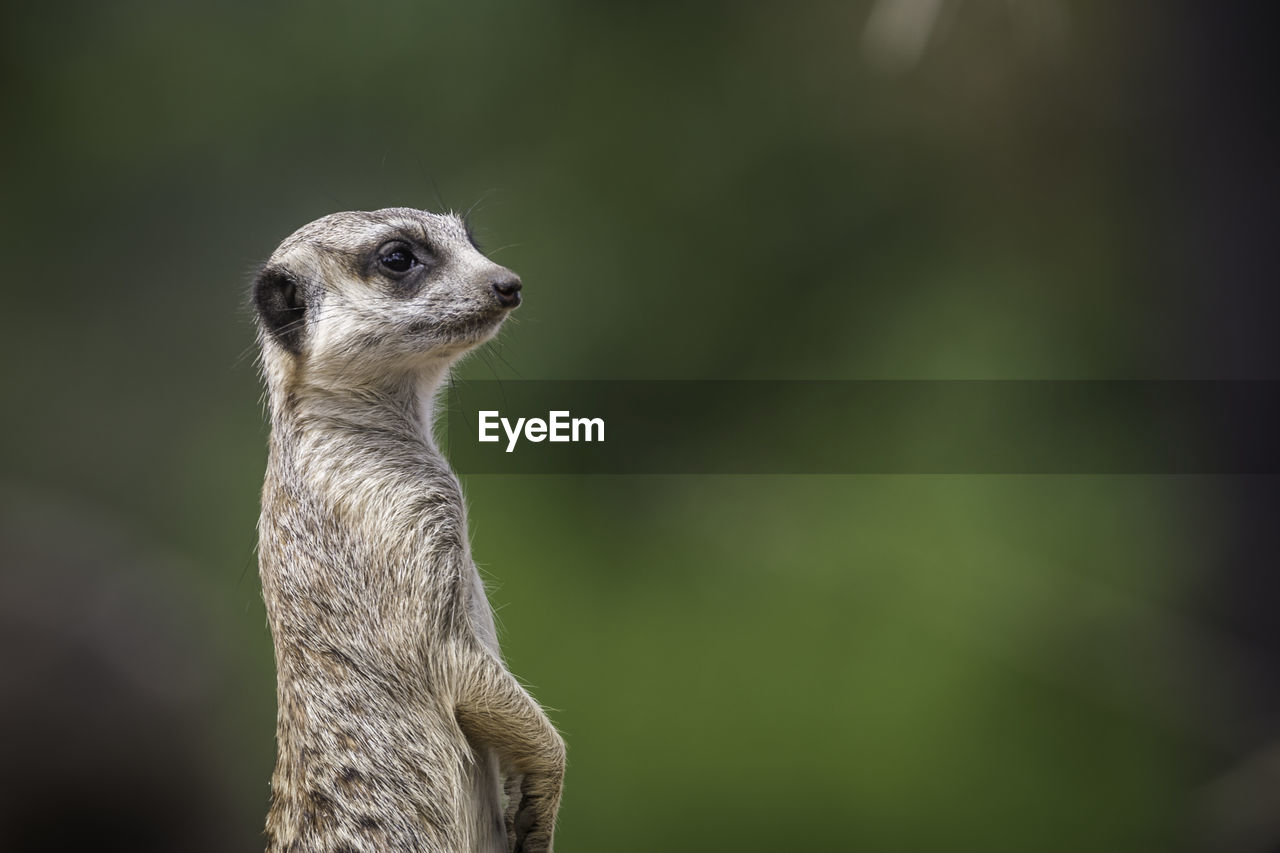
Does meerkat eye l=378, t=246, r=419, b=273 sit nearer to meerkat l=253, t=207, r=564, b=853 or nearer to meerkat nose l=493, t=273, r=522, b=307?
meerkat l=253, t=207, r=564, b=853

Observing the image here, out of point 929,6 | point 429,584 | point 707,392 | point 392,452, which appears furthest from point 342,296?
point 707,392

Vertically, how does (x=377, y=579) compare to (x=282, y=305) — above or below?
below

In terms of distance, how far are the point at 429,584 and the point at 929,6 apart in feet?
4.66

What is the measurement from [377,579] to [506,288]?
15.7 inches

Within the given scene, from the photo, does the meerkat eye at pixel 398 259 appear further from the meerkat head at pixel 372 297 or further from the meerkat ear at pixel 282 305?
the meerkat ear at pixel 282 305

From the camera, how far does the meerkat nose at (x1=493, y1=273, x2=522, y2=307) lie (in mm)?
1489

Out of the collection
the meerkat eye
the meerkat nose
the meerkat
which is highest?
the meerkat eye

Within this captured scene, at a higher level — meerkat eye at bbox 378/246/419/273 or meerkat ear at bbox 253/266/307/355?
meerkat eye at bbox 378/246/419/273

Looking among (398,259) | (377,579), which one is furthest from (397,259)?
(377,579)

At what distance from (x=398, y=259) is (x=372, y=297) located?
0.20 feet

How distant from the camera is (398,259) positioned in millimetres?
1540

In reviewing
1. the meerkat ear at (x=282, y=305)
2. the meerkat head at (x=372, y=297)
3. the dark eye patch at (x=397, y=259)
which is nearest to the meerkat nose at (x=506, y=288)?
the meerkat head at (x=372, y=297)

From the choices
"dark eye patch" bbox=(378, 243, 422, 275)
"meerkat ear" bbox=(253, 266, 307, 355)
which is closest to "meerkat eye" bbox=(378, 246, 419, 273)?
"dark eye patch" bbox=(378, 243, 422, 275)

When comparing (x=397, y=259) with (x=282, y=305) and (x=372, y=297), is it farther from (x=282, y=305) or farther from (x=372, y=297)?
(x=282, y=305)
